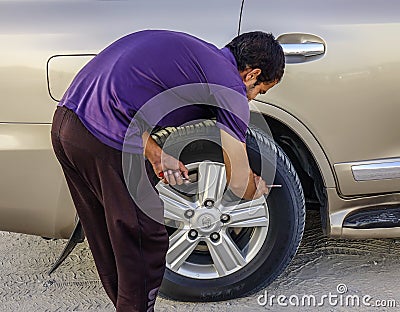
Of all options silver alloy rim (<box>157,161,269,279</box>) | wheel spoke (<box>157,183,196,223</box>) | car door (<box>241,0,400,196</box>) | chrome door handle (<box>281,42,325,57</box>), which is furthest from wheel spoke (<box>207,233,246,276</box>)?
chrome door handle (<box>281,42,325,57</box>)

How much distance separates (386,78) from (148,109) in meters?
1.18

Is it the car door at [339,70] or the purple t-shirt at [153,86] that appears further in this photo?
the car door at [339,70]

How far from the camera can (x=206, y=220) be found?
2.87 m

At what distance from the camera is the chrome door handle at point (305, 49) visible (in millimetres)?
2730

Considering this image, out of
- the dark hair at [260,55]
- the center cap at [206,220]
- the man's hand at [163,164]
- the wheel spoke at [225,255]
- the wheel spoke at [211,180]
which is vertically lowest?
the wheel spoke at [225,255]

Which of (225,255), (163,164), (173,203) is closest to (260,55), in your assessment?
(163,164)

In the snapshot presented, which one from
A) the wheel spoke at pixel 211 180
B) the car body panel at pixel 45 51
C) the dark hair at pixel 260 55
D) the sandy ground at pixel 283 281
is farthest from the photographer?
the sandy ground at pixel 283 281

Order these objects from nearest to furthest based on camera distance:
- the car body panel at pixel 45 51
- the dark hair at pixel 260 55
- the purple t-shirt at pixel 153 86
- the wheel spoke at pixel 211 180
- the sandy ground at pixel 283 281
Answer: the purple t-shirt at pixel 153 86
the dark hair at pixel 260 55
the car body panel at pixel 45 51
the wheel spoke at pixel 211 180
the sandy ground at pixel 283 281

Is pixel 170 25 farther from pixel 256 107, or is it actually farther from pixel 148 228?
pixel 148 228

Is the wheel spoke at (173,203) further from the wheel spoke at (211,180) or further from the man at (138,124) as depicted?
the man at (138,124)

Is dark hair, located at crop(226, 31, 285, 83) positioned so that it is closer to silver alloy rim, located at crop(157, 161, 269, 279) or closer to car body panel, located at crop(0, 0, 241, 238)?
car body panel, located at crop(0, 0, 241, 238)

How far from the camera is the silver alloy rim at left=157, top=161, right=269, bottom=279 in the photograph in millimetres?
2848

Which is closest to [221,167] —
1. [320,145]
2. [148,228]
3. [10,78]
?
[320,145]

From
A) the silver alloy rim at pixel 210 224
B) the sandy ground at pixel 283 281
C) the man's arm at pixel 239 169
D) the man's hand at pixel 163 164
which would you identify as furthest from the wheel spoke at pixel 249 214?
the man's hand at pixel 163 164
